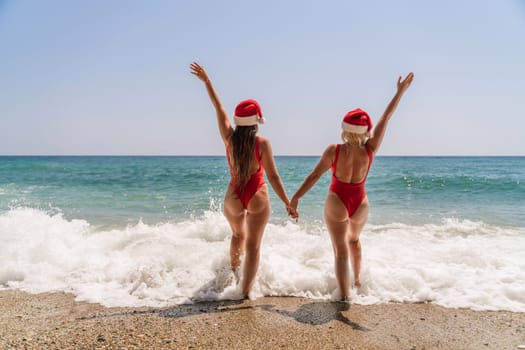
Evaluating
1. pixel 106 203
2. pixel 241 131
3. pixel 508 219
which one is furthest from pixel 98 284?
pixel 508 219

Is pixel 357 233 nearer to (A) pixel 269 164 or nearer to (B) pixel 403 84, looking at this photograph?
(A) pixel 269 164

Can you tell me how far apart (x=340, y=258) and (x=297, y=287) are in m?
0.81

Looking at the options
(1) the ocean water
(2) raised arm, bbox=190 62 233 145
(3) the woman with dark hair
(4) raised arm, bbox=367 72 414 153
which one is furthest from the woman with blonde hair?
(2) raised arm, bbox=190 62 233 145

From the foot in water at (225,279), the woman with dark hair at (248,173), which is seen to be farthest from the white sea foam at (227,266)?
the woman with dark hair at (248,173)

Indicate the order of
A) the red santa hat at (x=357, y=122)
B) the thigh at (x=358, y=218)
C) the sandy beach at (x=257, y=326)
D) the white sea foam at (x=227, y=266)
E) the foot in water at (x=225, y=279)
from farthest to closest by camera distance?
the foot in water at (x=225, y=279), the white sea foam at (x=227, y=266), the thigh at (x=358, y=218), the red santa hat at (x=357, y=122), the sandy beach at (x=257, y=326)

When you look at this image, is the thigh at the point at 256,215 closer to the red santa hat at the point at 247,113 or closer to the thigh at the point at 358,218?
the red santa hat at the point at 247,113

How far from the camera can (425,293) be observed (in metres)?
4.05

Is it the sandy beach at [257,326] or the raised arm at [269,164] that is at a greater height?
the raised arm at [269,164]

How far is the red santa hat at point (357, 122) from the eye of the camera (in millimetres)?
3639

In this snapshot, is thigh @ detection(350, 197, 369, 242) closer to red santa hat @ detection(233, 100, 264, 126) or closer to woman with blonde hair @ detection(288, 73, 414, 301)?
woman with blonde hair @ detection(288, 73, 414, 301)

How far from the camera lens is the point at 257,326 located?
10.6 feet

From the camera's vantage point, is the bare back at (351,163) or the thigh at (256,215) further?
the thigh at (256,215)

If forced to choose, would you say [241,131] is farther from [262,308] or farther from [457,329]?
[457,329]

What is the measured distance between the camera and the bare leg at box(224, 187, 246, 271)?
3918 mm
